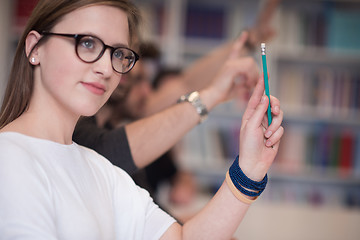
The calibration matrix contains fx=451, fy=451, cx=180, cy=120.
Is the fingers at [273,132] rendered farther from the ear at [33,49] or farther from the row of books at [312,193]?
the row of books at [312,193]

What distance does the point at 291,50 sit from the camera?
3.38 meters

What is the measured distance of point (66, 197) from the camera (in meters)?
0.86

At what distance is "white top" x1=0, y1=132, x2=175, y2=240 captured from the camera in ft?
2.52

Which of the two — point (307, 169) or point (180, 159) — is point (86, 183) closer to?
point (180, 159)

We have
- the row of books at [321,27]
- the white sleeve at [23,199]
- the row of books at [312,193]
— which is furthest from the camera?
the row of books at [312,193]

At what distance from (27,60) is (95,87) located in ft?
0.58

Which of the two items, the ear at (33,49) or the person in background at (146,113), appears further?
the person in background at (146,113)

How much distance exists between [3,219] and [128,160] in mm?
615

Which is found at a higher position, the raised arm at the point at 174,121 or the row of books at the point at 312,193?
the raised arm at the point at 174,121

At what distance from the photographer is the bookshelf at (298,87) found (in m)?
3.35

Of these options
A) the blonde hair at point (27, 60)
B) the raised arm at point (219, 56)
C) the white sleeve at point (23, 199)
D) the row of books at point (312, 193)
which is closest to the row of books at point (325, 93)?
the row of books at point (312, 193)

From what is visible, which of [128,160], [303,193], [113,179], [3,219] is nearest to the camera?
[3,219]

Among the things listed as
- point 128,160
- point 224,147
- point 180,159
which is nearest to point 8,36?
point 180,159

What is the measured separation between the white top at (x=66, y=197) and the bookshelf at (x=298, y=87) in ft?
7.50
